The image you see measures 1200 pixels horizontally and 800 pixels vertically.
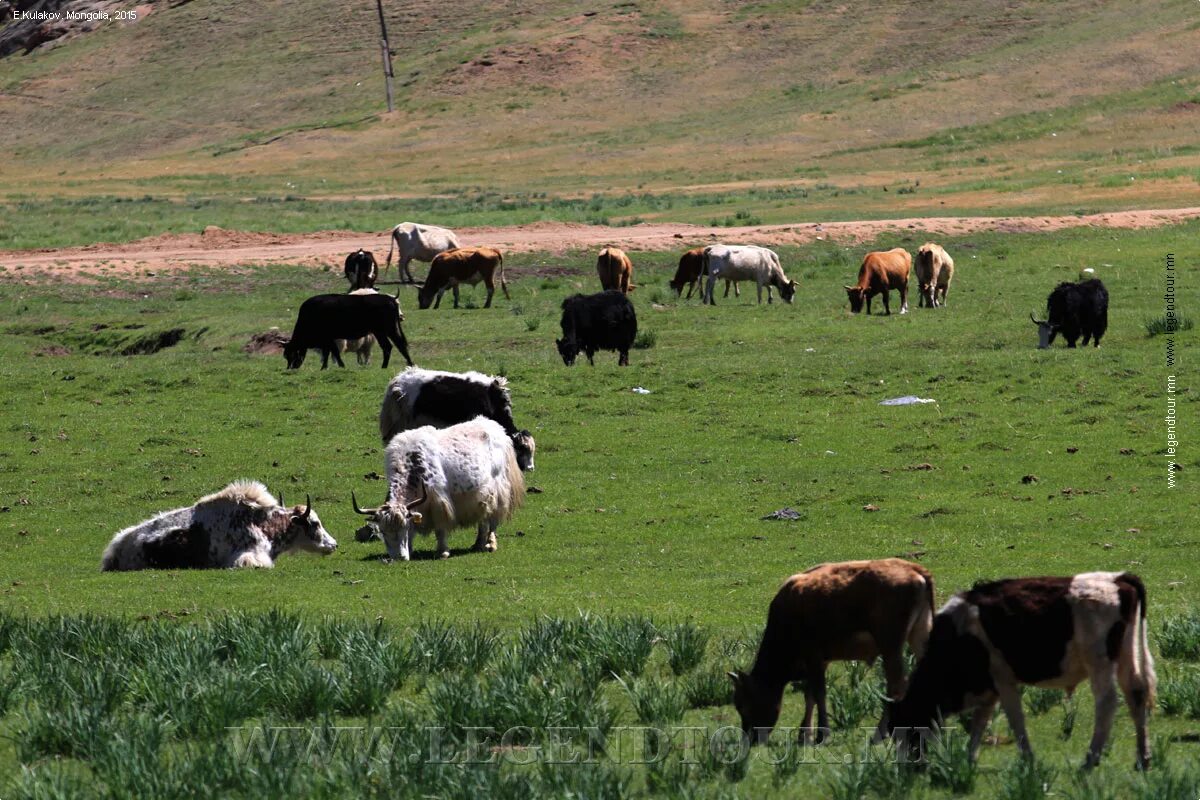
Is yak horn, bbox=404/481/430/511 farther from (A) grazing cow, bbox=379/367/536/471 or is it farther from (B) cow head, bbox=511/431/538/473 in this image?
(A) grazing cow, bbox=379/367/536/471

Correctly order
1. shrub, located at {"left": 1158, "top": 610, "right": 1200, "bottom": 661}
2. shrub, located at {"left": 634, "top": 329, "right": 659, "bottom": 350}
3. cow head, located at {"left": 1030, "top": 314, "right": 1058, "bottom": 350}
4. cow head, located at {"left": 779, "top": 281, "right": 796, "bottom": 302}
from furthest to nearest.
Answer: cow head, located at {"left": 779, "top": 281, "right": 796, "bottom": 302} < shrub, located at {"left": 634, "top": 329, "right": 659, "bottom": 350} < cow head, located at {"left": 1030, "top": 314, "right": 1058, "bottom": 350} < shrub, located at {"left": 1158, "top": 610, "right": 1200, "bottom": 661}

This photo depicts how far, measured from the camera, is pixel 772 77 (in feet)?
294

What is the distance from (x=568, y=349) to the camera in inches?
1041

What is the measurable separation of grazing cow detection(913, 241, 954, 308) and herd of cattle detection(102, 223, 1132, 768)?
46 mm

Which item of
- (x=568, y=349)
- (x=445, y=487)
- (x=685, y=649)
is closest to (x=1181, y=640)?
(x=685, y=649)

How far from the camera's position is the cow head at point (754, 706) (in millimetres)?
8828

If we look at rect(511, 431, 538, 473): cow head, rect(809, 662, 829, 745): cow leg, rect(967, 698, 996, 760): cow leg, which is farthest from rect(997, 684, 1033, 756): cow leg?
rect(511, 431, 538, 473): cow head

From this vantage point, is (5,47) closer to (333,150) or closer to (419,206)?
(333,150)

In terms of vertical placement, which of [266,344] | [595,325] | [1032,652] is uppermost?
[595,325]

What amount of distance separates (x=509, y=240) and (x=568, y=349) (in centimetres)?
1670

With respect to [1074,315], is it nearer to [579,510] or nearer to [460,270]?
[579,510]

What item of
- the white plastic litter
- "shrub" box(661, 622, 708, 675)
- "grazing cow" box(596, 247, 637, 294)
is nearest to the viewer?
"shrub" box(661, 622, 708, 675)

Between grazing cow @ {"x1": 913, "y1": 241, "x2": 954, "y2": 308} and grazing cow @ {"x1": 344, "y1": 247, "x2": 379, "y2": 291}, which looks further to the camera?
grazing cow @ {"x1": 344, "y1": 247, "x2": 379, "y2": 291}

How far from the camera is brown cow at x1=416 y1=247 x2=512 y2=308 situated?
35.5 m
